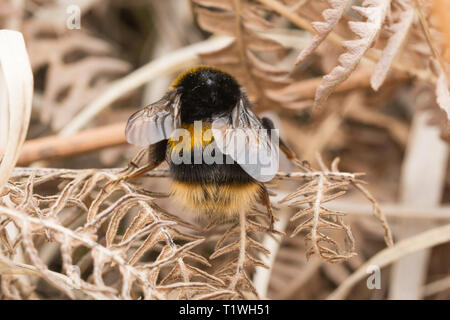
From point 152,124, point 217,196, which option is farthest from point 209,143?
point 152,124

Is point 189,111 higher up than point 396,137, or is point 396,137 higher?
point 189,111

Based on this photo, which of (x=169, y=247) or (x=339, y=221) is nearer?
(x=169, y=247)

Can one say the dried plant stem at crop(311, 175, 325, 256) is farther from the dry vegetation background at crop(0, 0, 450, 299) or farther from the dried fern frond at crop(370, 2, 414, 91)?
the dried fern frond at crop(370, 2, 414, 91)

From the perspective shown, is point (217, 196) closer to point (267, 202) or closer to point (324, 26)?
point (267, 202)

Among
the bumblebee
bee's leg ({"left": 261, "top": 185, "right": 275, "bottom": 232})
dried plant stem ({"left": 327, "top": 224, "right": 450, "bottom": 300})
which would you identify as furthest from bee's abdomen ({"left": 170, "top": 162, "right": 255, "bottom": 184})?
dried plant stem ({"left": 327, "top": 224, "right": 450, "bottom": 300})

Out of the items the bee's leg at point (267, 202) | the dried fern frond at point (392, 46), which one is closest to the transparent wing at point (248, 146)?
the bee's leg at point (267, 202)

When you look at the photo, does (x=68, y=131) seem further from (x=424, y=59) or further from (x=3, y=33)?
(x=424, y=59)

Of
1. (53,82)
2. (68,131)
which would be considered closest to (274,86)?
(68,131)
